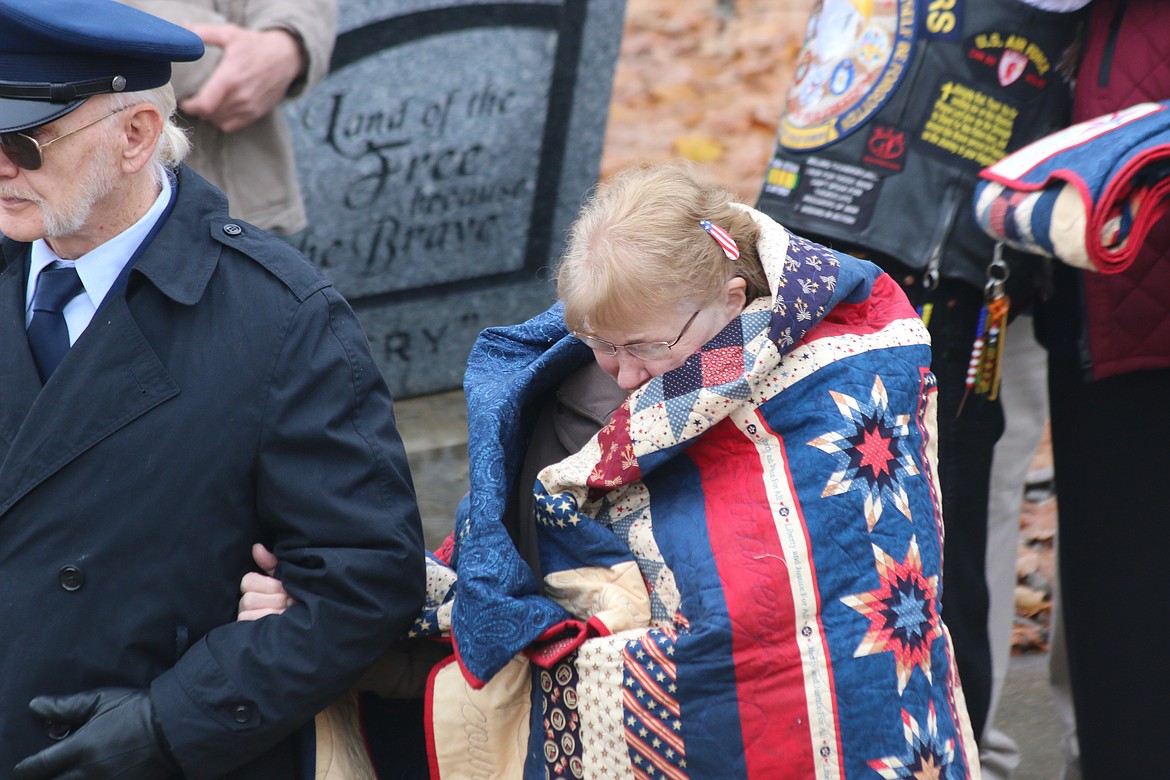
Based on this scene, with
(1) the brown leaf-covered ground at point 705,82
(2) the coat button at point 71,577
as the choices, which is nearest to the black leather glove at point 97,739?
(2) the coat button at point 71,577

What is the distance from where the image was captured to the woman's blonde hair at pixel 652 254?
75.1 inches

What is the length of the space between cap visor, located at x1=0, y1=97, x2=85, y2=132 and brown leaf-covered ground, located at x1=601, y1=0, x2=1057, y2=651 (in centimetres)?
360

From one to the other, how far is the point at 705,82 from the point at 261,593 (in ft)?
13.2

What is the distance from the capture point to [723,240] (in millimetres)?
1917

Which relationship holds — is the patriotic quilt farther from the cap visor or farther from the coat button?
the cap visor

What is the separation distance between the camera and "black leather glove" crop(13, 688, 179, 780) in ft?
6.16

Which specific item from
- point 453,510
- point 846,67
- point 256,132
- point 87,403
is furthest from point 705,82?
point 87,403

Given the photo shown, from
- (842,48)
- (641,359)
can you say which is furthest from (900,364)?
(842,48)

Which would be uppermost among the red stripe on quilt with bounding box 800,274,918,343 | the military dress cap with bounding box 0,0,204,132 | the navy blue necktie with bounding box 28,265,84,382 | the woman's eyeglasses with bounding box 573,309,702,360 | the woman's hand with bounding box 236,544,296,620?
the military dress cap with bounding box 0,0,204,132

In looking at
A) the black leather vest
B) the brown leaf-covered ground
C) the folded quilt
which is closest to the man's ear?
the black leather vest

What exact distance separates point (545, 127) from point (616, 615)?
3.51m

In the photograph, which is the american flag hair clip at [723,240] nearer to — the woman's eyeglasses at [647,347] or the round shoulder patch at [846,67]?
the woman's eyeglasses at [647,347]

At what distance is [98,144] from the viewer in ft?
6.33

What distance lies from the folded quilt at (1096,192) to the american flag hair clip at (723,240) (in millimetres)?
735
